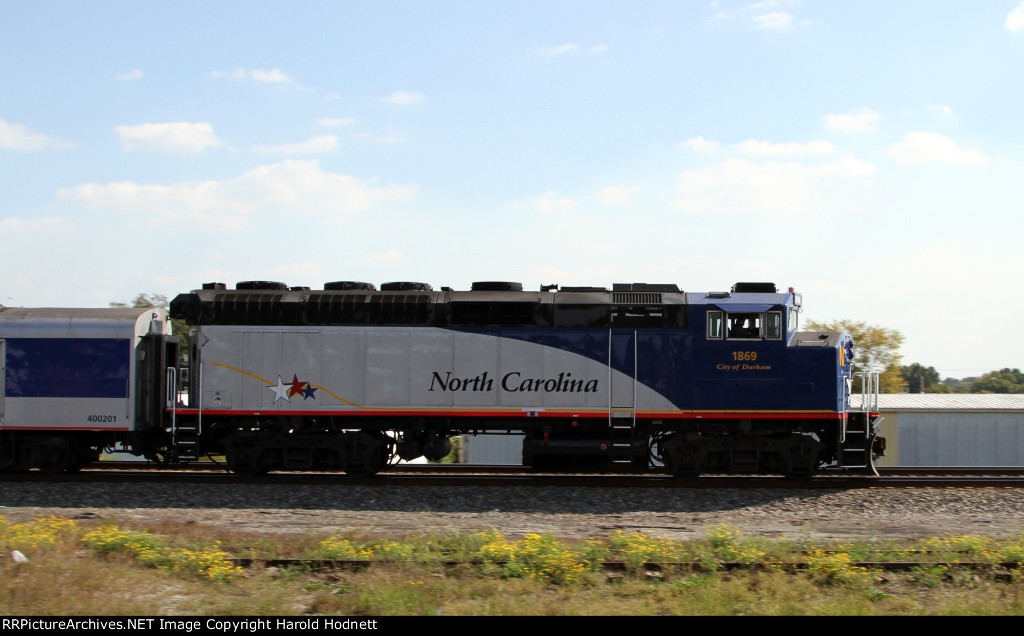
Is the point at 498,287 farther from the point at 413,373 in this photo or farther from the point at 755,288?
the point at 755,288

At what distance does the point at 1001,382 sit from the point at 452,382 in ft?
380

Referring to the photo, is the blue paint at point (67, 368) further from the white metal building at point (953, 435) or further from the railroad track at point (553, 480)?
the white metal building at point (953, 435)

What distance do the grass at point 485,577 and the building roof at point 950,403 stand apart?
17.4 meters

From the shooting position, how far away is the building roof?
2806cm

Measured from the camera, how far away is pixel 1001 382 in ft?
363

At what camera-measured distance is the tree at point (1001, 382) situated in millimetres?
105800

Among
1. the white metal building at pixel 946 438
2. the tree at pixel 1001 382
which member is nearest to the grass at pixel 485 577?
the white metal building at pixel 946 438

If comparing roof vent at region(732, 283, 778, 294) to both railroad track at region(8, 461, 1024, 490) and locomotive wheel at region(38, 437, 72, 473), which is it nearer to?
railroad track at region(8, 461, 1024, 490)

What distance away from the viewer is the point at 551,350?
16.3 m

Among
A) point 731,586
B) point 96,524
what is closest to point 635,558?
point 731,586
